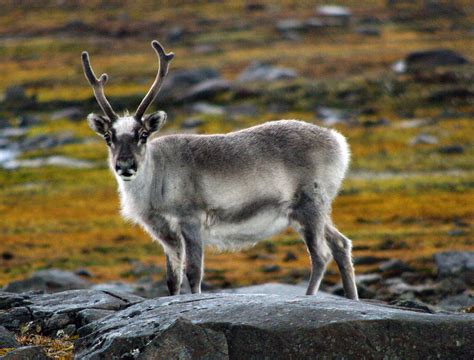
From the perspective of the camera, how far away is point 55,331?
1450 cm

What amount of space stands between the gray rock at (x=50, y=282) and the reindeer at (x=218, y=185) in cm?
1562

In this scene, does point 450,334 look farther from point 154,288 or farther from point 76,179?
point 76,179

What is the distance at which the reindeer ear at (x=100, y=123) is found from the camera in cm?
1652

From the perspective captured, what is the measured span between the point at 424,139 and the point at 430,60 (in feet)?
101

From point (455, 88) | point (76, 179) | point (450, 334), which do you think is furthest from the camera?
point (455, 88)

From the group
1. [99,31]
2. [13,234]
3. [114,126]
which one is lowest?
[99,31]

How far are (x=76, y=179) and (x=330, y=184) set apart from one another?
51.9 metres

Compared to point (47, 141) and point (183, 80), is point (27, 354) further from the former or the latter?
point (183, 80)

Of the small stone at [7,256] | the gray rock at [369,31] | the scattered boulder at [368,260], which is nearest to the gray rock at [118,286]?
the scattered boulder at [368,260]

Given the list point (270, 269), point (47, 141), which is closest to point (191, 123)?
point (47, 141)

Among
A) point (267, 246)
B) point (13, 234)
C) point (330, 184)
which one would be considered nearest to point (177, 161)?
point (330, 184)

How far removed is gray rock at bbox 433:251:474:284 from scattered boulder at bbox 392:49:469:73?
228ft

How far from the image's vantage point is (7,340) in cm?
1365

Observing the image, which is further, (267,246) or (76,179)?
(76,179)
